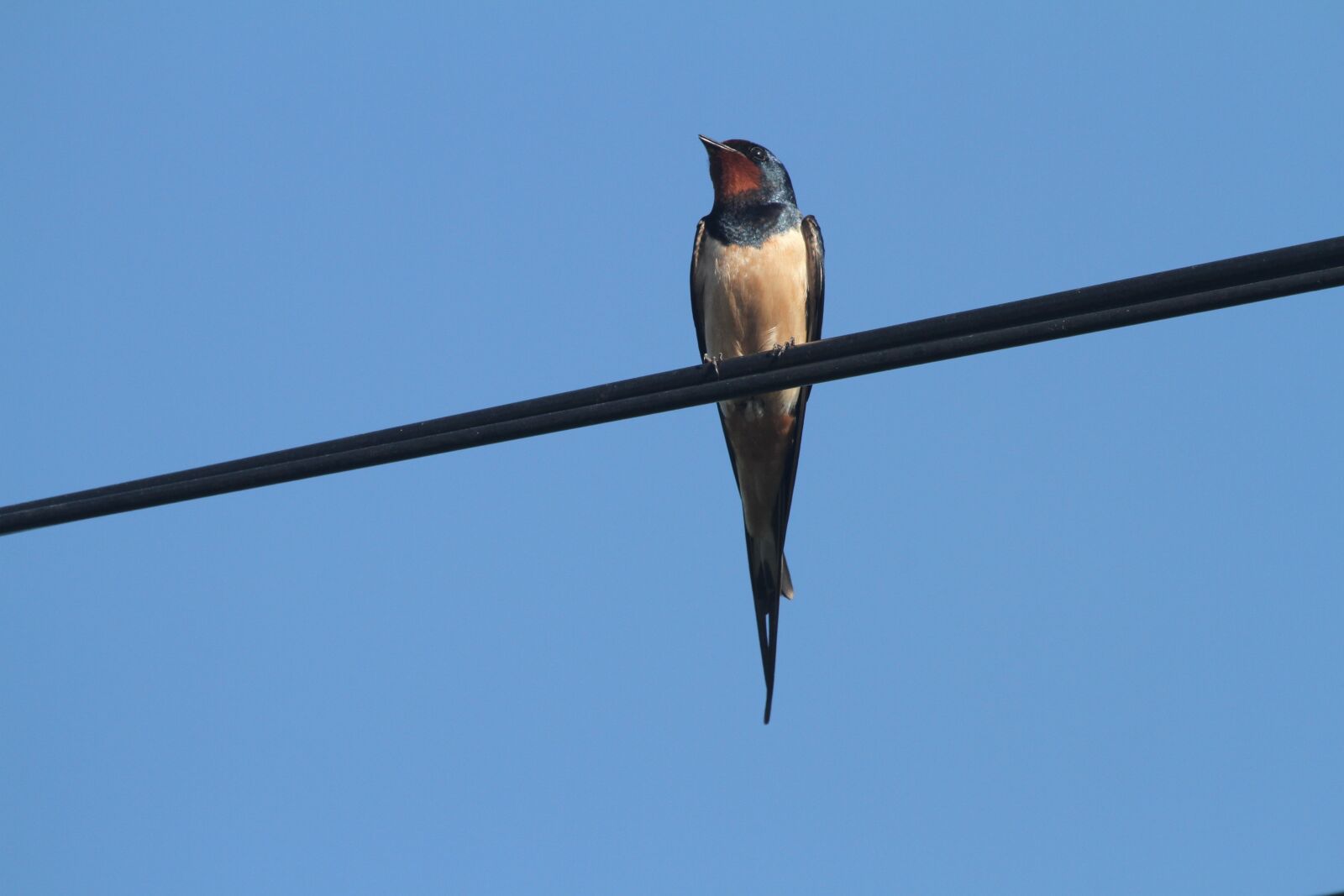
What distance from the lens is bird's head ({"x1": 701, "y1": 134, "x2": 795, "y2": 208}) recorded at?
7.11 metres

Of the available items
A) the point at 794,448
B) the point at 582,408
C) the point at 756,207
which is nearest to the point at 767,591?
the point at 794,448

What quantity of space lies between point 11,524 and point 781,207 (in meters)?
4.22

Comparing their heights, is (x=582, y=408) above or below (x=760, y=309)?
below

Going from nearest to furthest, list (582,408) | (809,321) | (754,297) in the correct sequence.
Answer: (582,408) < (754,297) < (809,321)

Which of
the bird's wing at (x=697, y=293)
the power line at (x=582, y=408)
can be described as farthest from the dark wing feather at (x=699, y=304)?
the power line at (x=582, y=408)

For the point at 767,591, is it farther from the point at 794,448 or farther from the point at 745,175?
the point at 745,175

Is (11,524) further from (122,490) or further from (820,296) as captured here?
(820,296)

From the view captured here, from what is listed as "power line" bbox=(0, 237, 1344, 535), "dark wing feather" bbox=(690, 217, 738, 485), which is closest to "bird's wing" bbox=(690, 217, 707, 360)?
"dark wing feather" bbox=(690, 217, 738, 485)

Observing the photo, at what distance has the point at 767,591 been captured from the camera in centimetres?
673

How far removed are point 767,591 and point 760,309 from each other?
133 centimetres

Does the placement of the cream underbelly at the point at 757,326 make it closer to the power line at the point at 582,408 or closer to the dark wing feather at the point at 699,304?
the dark wing feather at the point at 699,304

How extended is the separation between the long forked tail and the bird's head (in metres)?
1.70

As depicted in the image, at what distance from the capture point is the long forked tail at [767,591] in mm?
6246

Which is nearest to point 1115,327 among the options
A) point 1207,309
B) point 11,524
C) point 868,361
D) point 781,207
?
point 1207,309
